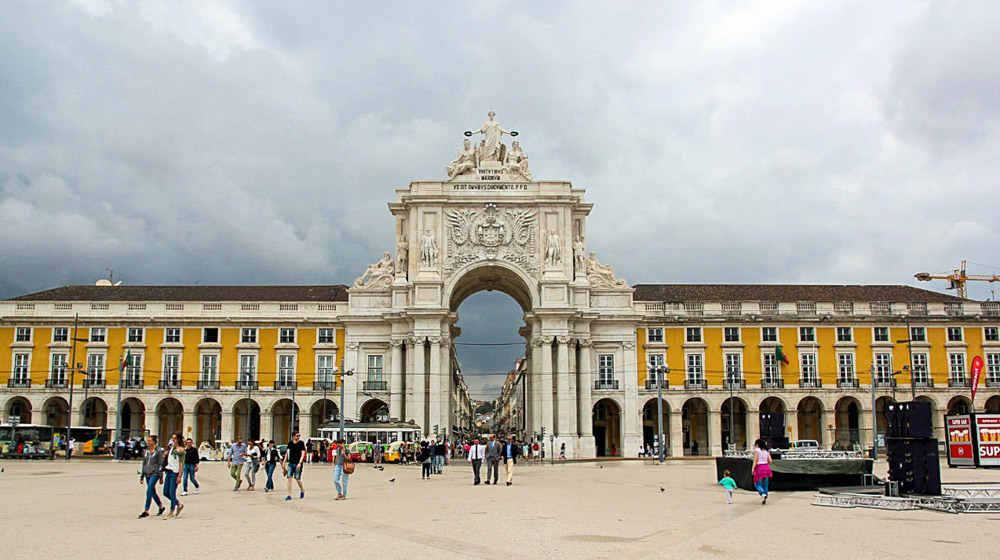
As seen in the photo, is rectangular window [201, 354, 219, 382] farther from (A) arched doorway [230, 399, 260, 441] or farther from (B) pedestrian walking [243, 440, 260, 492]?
(B) pedestrian walking [243, 440, 260, 492]

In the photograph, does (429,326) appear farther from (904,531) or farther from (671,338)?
(904,531)

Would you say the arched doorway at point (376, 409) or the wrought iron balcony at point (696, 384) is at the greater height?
the wrought iron balcony at point (696, 384)

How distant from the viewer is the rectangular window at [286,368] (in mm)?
66750

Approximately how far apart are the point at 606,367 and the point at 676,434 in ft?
24.1

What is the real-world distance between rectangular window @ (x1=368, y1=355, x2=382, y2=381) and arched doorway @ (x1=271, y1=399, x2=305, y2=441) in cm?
617

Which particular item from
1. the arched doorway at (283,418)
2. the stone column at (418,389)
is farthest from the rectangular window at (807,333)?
the arched doorway at (283,418)

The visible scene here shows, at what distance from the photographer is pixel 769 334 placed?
221ft

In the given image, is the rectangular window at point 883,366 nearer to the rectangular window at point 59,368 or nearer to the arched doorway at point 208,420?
the arched doorway at point 208,420

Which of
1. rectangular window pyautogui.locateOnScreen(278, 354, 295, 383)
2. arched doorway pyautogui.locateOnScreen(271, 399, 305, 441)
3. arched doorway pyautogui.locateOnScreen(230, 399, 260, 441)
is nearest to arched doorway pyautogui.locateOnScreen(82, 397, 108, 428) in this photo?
arched doorway pyautogui.locateOnScreen(230, 399, 260, 441)

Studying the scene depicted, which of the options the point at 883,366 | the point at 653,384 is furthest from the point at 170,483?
the point at 883,366

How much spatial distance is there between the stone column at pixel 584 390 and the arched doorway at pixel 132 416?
112ft

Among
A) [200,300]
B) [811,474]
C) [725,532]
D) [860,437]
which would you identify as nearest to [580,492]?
[811,474]

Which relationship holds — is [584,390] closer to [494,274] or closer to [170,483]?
[494,274]

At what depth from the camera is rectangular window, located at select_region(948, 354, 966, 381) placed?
219ft
